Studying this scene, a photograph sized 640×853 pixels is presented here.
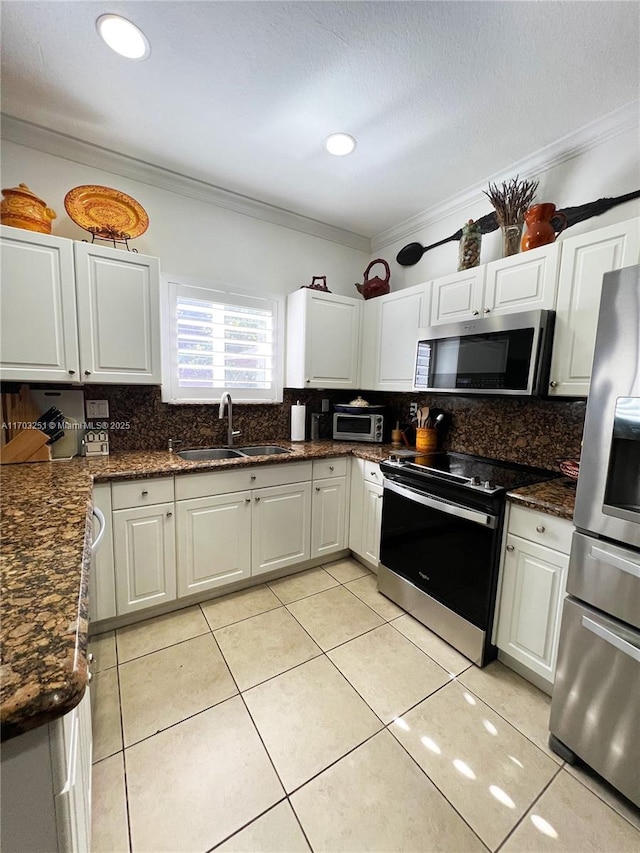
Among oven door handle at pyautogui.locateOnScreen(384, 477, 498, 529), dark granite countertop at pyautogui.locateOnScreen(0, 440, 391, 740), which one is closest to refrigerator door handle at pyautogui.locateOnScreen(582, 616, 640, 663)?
oven door handle at pyautogui.locateOnScreen(384, 477, 498, 529)

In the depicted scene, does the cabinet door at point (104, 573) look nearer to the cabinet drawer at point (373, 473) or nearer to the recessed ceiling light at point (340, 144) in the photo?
the cabinet drawer at point (373, 473)

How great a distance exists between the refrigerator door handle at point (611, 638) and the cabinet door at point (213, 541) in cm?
176

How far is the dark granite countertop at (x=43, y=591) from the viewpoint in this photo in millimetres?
533

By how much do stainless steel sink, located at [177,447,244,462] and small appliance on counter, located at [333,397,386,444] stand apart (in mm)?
872

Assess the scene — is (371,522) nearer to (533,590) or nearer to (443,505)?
(443,505)

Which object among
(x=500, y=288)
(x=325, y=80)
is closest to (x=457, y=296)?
(x=500, y=288)

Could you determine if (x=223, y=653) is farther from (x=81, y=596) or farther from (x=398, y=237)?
(x=398, y=237)

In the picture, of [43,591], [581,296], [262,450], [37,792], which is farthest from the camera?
[262,450]

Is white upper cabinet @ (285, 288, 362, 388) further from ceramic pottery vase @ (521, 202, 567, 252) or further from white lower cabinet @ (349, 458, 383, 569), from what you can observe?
ceramic pottery vase @ (521, 202, 567, 252)

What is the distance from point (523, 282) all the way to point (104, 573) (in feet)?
9.00

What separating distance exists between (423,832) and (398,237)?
3.53 meters

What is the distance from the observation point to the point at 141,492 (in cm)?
189

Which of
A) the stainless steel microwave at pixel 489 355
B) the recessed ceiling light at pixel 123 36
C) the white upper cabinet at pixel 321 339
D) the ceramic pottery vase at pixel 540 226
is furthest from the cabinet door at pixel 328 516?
the recessed ceiling light at pixel 123 36

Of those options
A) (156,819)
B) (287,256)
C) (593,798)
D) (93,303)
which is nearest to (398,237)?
(287,256)
